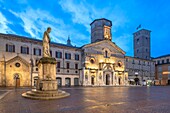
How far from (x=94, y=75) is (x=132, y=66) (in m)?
20.0

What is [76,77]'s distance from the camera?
44.9 meters

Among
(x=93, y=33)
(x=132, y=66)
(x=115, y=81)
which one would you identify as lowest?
(x=115, y=81)

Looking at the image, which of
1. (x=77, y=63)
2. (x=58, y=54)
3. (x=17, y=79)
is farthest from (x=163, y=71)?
(x=17, y=79)

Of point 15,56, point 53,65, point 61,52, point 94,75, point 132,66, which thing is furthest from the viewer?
point 132,66

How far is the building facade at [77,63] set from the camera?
1395 inches

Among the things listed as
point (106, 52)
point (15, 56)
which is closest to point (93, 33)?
point (106, 52)

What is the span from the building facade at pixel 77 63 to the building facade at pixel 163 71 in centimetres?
620

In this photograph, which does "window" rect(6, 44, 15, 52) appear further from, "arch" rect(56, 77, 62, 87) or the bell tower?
the bell tower

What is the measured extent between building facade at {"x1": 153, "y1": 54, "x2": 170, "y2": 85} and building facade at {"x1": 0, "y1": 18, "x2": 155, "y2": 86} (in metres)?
6.20

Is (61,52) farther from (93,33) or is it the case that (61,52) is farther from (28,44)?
(93,33)

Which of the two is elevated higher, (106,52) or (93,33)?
(93,33)

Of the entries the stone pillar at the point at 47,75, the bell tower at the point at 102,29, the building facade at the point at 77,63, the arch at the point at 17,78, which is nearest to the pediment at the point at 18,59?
the building facade at the point at 77,63

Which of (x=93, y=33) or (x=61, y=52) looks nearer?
(x=61, y=52)

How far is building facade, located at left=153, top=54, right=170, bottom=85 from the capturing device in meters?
65.2
